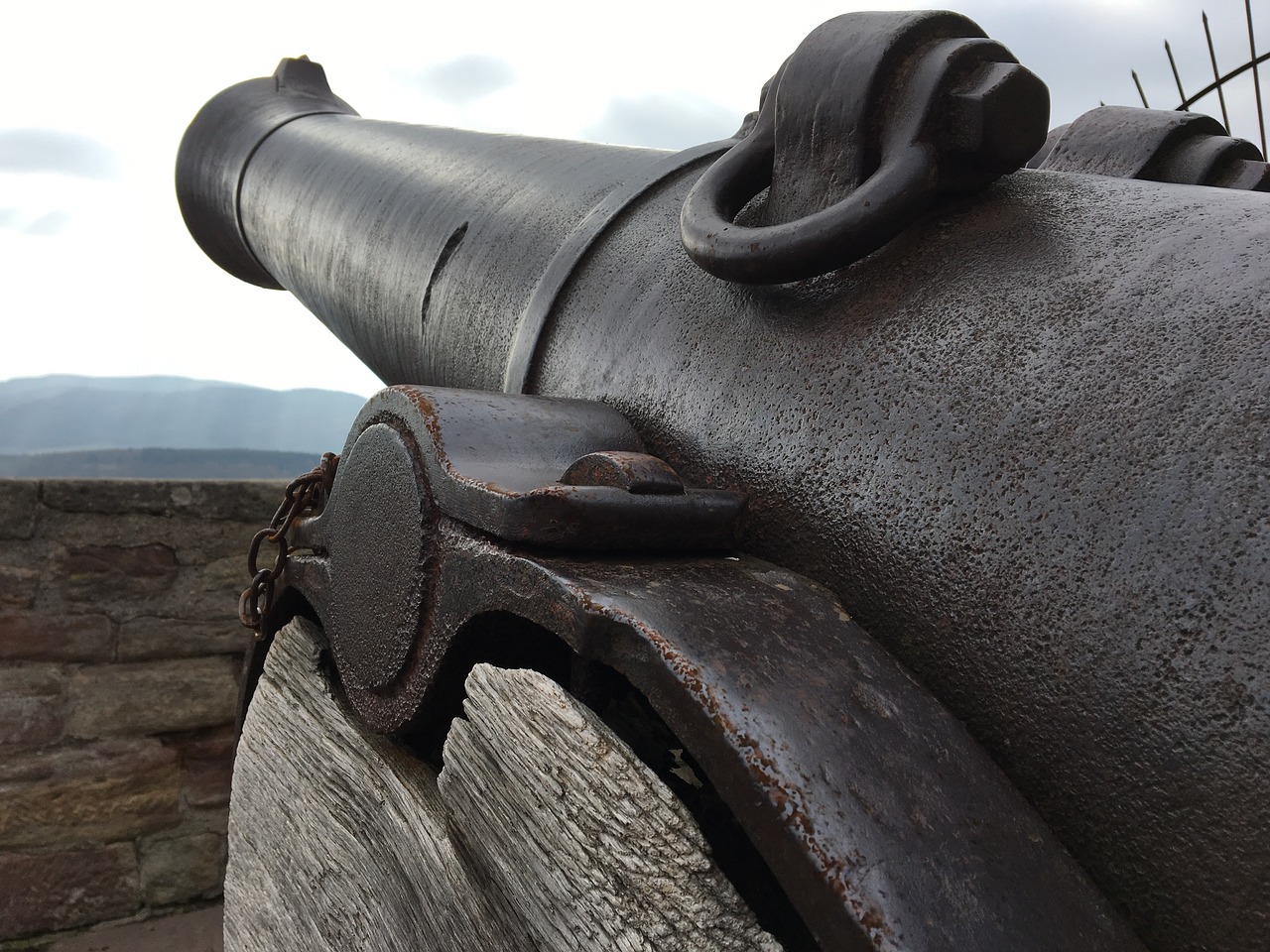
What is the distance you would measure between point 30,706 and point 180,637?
33cm

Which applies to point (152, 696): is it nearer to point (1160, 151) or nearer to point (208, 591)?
point (208, 591)

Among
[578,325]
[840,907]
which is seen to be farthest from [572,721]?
[578,325]

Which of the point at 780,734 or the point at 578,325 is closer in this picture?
the point at 780,734

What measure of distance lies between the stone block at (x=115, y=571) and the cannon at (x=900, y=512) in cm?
148

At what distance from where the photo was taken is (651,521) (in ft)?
2.48

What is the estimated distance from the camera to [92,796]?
243cm

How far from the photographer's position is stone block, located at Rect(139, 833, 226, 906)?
2.50m

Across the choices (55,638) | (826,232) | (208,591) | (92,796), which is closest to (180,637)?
(208,591)

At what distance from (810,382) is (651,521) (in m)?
0.17

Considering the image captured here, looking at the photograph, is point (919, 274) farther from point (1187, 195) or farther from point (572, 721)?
point (572, 721)

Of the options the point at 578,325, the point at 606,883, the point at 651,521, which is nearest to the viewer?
the point at 606,883

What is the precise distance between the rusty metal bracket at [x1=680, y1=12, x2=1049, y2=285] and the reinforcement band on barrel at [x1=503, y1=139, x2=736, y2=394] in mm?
274

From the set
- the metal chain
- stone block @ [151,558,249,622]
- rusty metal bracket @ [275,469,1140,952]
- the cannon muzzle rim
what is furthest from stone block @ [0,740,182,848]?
rusty metal bracket @ [275,469,1140,952]

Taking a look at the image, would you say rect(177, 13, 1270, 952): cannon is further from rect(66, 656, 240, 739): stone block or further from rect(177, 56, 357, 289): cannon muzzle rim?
rect(66, 656, 240, 739): stone block
